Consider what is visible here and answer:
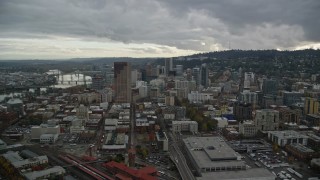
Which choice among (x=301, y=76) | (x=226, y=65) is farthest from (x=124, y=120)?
(x=226, y=65)

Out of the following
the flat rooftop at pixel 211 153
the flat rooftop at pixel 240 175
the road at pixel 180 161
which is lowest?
the road at pixel 180 161

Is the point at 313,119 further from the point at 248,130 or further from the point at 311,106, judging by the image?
the point at 248,130

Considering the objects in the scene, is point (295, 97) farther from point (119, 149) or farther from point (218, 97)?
point (119, 149)

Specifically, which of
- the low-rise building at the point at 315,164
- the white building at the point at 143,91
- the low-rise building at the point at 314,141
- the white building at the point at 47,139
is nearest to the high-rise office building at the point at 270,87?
the white building at the point at 143,91

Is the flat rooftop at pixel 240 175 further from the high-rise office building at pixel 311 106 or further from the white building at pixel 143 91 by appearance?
the white building at pixel 143 91

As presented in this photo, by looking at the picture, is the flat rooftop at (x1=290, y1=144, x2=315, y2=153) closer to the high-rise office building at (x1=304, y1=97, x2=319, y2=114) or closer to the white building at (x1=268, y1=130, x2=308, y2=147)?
the white building at (x1=268, y1=130, x2=308, y2=147)

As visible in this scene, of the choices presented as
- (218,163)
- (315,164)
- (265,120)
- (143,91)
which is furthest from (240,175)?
(143,91)
